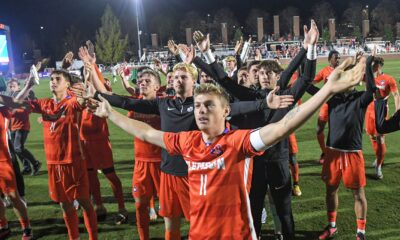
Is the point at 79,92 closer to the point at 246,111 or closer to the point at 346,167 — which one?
the point at 246,111

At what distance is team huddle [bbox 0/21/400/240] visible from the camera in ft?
9.30

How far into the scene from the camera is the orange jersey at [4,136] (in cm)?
537

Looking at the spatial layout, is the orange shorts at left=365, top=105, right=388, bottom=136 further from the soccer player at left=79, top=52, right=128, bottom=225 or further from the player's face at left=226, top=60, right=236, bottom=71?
the soccer player at left=79, top=52, right=128, bottom=225

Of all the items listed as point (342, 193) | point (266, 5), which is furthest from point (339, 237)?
point (266, 5)

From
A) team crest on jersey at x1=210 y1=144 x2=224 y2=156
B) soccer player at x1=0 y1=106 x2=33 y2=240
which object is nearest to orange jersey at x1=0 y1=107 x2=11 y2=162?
soccer player at x1=0 y1=106 x2=33 y2=240

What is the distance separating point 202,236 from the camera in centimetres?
284

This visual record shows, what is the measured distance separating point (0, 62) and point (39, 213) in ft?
153

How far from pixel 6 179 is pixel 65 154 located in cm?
124

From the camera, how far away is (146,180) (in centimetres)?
479

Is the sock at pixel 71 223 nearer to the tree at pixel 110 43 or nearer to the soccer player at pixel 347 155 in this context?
the soccer player at pixel 347 155

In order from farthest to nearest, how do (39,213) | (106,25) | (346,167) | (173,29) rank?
(173,29) → (106,25) → (39,213) → (346,167)

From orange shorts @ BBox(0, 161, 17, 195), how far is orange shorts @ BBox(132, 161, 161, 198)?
1765 millimetres

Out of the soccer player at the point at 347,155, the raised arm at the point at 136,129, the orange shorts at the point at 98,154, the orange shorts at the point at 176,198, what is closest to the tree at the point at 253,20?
the orange shorts at the point at 98,154

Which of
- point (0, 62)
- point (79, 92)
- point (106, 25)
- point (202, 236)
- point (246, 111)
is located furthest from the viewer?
point (106, 25)
